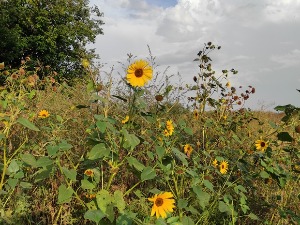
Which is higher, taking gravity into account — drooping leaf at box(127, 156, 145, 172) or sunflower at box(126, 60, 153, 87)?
sunflower at box(126, 60, 153, 87)

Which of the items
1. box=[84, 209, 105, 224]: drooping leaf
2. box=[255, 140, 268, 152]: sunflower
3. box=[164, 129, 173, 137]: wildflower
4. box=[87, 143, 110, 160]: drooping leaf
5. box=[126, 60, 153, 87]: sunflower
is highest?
box=[126, 60, 153, 87]: sunflower

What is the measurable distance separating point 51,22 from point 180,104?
1668 cm

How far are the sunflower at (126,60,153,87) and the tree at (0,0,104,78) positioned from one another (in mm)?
17046

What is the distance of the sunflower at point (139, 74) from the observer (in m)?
1.75

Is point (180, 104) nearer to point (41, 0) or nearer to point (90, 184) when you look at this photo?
point (90, 184)

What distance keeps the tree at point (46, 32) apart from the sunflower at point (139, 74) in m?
17.0

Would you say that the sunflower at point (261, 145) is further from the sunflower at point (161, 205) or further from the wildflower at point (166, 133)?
the sunflower at point (161, 205)

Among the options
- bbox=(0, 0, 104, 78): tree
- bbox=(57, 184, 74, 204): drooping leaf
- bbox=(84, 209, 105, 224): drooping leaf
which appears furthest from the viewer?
bbox=(0, 0, 104, 78): tree

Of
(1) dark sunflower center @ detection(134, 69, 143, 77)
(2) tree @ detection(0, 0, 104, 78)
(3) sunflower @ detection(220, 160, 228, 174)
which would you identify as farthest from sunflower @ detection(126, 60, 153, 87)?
(2) tree @ detection(0, 0, 104, 78)

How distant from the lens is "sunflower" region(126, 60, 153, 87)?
68.9 inches

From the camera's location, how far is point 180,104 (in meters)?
4.69

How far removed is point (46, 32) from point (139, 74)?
18707 mm

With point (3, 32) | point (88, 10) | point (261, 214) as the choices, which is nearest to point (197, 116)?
point (261, 214)

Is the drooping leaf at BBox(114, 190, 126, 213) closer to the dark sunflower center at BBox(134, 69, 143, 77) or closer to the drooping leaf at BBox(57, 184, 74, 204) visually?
the drooping leaf at BBox(57, 184, 74, 204)
